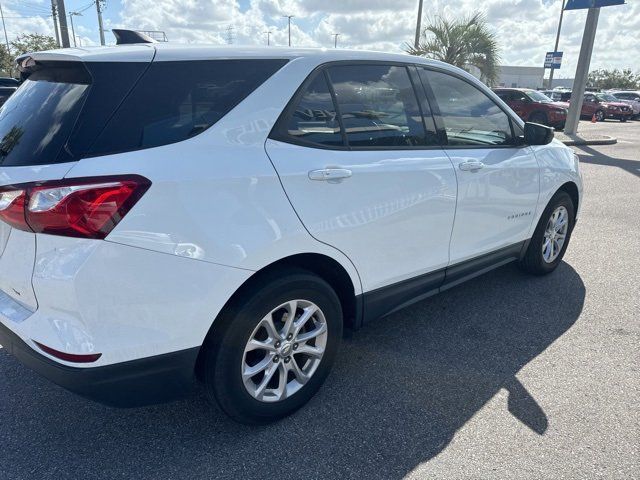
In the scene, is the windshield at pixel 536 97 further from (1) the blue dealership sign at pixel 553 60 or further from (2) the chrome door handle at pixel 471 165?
(1) the blue dealership sign at pixel 553 60

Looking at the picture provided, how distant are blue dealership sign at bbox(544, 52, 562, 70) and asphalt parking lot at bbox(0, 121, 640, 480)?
40.2m

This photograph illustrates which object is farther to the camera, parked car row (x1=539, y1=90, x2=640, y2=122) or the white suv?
parked car row (x1=539, y1=90, x2=640, y2=122)

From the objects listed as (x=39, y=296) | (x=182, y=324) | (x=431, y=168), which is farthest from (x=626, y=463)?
(x=39, y=296)

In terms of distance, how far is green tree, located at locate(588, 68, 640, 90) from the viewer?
6225 cm

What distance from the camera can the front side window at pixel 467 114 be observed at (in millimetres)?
3176

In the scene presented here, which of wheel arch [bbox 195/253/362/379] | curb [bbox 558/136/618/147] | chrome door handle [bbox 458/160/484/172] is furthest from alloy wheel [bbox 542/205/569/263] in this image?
curb [bbox 558/136/618/147]

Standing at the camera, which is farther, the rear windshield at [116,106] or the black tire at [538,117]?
the black tire at [538,117]

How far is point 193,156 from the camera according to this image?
1.98 meters

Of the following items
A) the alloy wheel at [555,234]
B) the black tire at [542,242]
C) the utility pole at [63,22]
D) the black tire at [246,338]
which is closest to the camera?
the black tire at [246,338]

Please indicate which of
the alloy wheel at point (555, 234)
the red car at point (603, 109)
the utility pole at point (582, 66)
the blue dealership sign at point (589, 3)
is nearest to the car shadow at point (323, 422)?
the alloy wheel at point (555, 234)

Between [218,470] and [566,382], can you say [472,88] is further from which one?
[218,470]

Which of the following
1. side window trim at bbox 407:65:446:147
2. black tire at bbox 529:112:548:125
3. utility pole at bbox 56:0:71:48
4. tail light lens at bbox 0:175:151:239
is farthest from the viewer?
black tire at bbox 529:112:548:125

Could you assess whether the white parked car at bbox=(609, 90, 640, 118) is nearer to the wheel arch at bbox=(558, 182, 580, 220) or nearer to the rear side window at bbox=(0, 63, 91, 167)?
the wheel arch at bbox=(558, 182, 580, 220)

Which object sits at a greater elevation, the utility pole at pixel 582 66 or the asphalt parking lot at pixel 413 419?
the utility pole at pixel 582 66
